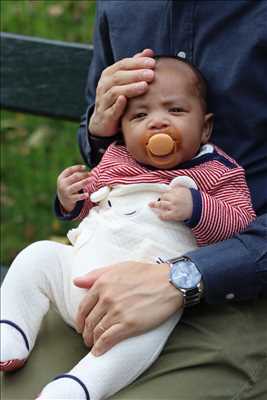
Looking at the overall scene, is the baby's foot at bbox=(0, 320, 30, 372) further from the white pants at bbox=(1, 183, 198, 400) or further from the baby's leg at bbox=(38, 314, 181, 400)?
the baby's leg at bbox=(38, 314, 181, 400)

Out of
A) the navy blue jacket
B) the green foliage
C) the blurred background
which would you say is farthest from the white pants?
the green foliage

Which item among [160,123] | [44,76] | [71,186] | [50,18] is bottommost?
[50,18]

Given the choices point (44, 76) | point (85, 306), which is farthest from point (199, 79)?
point (44, 76)

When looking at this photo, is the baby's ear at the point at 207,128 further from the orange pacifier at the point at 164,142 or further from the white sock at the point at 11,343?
the white sock at the point at 11,343

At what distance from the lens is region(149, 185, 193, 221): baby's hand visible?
6.63 feet

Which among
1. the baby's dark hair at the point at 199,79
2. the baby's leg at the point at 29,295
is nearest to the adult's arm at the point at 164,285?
the baby's leg at the point at 29,295

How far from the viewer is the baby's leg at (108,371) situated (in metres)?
1.93

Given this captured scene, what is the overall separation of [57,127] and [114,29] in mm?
1795

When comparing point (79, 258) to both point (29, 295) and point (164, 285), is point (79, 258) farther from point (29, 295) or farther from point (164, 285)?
point (164, 285)

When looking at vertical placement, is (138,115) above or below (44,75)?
above

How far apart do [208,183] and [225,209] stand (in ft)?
0.29

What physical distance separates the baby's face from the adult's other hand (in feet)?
0.89

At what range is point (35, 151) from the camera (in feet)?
13.5

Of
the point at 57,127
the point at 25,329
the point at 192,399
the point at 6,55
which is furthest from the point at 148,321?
the point at 57,127
